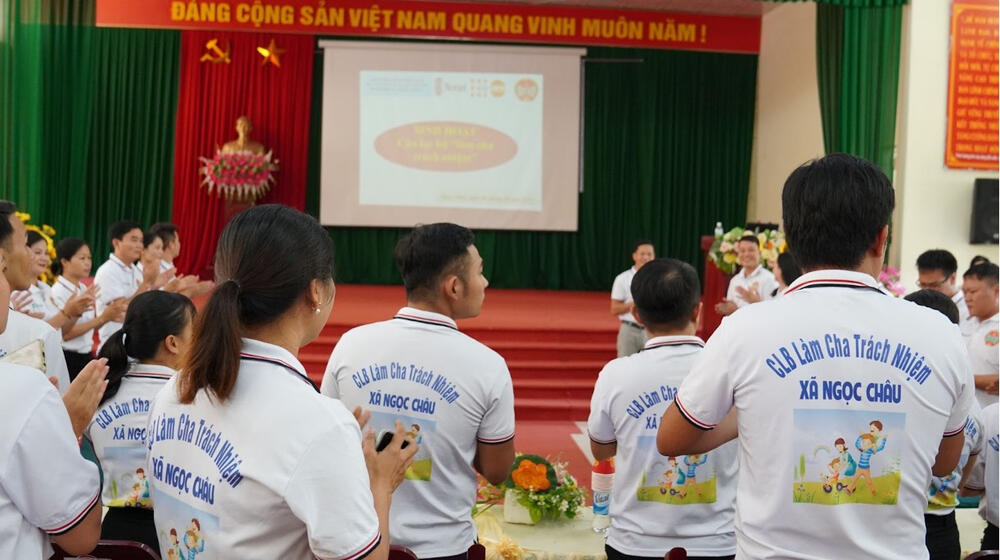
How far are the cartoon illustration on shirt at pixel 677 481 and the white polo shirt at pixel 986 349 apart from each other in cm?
244

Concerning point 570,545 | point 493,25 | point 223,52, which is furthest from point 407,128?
point 570,545

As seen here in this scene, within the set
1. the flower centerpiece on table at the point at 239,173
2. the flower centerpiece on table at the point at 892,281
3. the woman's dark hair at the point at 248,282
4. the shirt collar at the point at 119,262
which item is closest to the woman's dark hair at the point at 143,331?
the woman's dark hair at the point at 248,282

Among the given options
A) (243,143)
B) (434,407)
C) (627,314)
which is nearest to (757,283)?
(627,314)

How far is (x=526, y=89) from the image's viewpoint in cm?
1022

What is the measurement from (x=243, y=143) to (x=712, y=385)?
357 inches

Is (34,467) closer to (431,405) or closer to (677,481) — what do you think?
(431,405)

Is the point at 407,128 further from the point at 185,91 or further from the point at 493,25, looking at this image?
the point at 185,91

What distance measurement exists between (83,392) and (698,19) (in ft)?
31.6

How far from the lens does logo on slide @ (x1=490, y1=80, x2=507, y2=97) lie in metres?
10.2

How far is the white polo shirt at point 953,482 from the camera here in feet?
7.27

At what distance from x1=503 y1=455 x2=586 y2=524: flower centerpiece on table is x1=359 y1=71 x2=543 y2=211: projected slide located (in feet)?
25.1

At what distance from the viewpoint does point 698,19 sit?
10250 millimetres

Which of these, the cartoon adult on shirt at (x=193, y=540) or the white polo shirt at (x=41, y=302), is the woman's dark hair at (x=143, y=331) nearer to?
the cartoon adult on shirt at (x=193, y=540)

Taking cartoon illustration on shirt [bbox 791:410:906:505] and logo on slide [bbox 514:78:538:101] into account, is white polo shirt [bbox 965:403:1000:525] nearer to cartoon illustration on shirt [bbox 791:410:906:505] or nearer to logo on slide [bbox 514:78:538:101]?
cartoon illustration on shirt [bbox 791:410:906:505]
